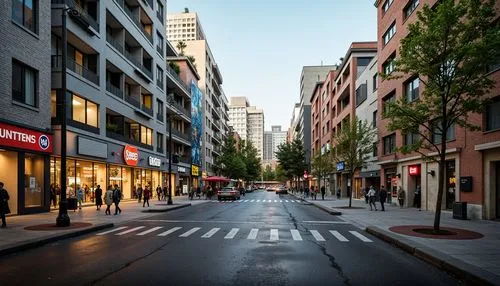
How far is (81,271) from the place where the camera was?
8.60 meters

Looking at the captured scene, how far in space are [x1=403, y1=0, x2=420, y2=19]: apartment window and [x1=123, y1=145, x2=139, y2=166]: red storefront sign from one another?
26.3 meters

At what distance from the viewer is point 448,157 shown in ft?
82.8

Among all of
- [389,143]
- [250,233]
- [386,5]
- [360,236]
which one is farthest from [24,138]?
[386,5]

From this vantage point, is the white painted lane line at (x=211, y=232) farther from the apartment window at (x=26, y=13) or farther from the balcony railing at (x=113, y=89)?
the balcony railing at (x=113, y=89)

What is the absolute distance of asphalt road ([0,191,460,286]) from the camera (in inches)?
314

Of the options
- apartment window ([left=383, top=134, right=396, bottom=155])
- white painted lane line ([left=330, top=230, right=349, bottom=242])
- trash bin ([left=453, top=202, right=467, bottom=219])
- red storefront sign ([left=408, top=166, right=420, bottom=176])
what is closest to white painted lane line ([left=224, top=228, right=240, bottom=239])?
white painted lane line ([left=330, top=230, right=349, bottom=242])

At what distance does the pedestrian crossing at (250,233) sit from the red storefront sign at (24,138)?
7736 mm

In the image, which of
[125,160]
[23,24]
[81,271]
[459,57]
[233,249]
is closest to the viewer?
[81,271]

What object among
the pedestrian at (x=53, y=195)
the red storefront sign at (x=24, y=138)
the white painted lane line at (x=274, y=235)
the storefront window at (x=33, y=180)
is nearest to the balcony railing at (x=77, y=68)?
the red storefront sign at (x=24, y=138)

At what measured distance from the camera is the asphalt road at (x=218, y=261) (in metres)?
7.96

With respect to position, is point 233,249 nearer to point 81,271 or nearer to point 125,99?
point 81,271

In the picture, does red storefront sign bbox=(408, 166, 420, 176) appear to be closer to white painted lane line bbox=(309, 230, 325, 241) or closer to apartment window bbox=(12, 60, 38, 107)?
white painted lane line bbox=(309, 230, 325, 241)

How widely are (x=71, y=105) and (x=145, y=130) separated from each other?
1668 centimetres

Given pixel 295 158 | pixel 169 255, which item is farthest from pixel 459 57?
pixel 295 158
